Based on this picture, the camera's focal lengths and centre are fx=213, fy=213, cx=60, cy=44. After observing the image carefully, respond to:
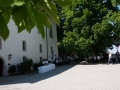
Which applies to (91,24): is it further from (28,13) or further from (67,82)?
(28,13)

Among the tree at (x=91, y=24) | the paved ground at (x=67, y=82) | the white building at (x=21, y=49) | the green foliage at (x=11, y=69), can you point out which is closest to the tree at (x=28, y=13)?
the paved ground at (x=67, y=82)

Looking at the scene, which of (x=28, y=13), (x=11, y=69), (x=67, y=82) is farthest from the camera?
(x=11, y=69)

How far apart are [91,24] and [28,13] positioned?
3484 cm

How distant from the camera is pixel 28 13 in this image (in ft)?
3.73

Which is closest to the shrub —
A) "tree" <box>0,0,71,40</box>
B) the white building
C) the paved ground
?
the white building

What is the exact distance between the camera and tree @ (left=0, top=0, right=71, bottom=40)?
1080 millimetres

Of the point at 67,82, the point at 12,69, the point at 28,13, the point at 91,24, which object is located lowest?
the point at 67,82

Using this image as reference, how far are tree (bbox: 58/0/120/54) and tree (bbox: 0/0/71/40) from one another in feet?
103

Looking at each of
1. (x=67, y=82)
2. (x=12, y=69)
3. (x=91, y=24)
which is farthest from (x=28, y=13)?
(x=91, y=24)

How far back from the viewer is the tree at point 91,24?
32938 millimetres

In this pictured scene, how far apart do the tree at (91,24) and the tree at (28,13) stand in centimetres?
3149

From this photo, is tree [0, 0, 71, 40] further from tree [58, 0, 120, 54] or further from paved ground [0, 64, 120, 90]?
tree [58, 0, 120, 54]

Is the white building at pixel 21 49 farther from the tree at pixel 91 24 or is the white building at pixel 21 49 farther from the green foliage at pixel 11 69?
the tree at pixel 91 24

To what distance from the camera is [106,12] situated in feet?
114
